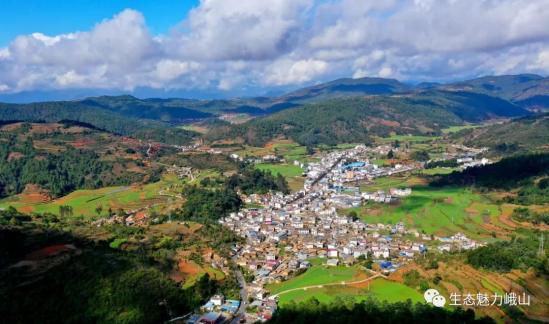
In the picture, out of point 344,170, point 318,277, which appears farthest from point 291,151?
point 318,277

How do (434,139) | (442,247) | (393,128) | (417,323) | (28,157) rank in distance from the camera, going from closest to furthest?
(417,323) < (442,247) < (28,157) < (434,139) < (393,128)

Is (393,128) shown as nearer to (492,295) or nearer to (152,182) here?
(152,182)

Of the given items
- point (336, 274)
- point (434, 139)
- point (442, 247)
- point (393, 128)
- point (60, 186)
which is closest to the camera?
point (336, 274)

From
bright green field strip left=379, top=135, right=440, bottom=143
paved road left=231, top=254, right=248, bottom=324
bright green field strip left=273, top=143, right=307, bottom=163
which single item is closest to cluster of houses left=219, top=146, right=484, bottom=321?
paved road left=231, top=254, right=248, bottom=324

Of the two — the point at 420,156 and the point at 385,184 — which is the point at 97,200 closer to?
the point at 385,184

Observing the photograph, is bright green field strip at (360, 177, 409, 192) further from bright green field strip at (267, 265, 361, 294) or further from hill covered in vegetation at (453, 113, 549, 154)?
bright green field strip at (267, 265, 361, 294)

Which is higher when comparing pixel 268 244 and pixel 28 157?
pixel 28 157

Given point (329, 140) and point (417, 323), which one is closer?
point (417, 323)

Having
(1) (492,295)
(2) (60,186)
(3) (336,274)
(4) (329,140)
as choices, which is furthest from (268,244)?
(4) (329,140)
